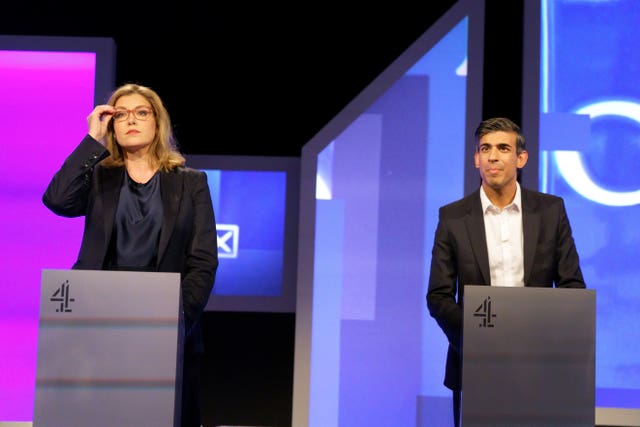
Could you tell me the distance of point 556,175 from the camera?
4.08m

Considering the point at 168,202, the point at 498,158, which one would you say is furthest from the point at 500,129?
the point at 168,202

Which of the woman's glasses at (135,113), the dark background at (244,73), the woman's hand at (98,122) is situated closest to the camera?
the woman's hand at (98,122)

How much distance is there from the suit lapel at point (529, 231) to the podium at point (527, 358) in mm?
559

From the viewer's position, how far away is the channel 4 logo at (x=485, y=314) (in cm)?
223

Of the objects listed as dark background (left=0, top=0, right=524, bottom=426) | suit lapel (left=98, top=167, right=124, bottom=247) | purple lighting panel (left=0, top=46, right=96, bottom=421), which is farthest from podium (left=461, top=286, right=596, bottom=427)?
purple lighting panel (left=0, top=46, right=96, bottom=421)

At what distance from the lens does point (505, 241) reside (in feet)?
9.46

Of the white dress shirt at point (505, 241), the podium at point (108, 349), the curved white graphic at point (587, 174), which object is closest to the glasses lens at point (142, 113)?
the podium at point (108, 349)

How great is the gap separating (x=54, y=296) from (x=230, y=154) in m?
2.42

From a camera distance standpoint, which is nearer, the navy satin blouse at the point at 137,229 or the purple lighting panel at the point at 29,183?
the navy satin blouse at the point at 137,229

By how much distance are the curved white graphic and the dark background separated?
0.98m

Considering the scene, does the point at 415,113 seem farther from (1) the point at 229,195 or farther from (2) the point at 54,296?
(2) the point at 54,296

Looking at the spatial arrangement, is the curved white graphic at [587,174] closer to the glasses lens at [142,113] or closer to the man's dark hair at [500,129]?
the man's dark hair at [500,129]

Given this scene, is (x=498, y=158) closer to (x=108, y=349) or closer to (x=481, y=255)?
(x=481, y=255)

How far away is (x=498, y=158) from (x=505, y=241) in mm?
289
